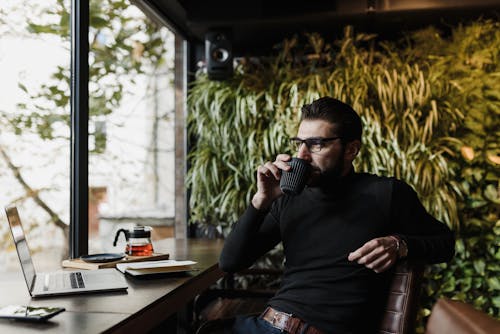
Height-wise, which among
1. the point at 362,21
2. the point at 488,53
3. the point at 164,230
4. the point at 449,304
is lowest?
the point at 164,230

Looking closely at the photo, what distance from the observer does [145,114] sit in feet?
11.4

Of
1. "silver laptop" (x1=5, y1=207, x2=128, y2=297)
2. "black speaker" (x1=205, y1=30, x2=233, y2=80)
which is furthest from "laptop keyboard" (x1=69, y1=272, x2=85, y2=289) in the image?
"black speaker" (x1=205, y1=30, x2=233, y2=80)

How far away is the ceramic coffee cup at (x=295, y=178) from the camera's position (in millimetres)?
1668

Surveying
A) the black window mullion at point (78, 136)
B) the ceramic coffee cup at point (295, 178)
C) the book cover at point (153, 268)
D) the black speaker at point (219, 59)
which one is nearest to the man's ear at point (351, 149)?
the ceramic coffee cup at point (295, 178)

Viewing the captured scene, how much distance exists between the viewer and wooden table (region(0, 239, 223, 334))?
3.90ft

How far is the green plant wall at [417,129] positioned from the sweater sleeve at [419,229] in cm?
122

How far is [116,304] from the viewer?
1.41 meters

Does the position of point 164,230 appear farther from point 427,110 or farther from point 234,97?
point 427,110

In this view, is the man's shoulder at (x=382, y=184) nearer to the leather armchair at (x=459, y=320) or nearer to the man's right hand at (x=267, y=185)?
the man's right hand at (x=267, y=185)

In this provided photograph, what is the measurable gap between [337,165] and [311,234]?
261 millimetres

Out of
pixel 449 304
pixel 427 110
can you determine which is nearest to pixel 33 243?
pixel 449 304

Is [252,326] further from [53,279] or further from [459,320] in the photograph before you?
[459,320]

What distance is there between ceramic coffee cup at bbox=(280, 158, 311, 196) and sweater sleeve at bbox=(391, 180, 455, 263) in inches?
13.4

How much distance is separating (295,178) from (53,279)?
2.83 ft
